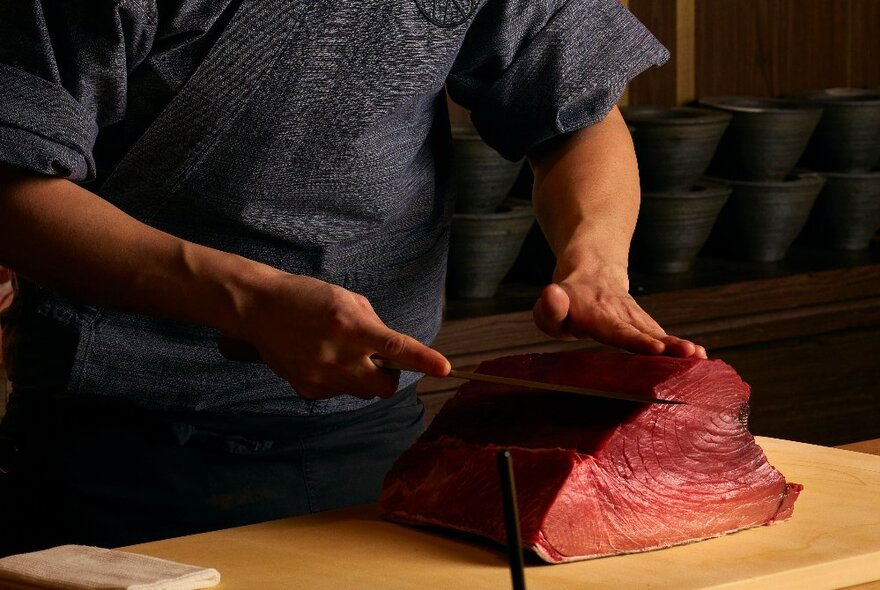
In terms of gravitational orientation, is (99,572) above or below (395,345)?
below

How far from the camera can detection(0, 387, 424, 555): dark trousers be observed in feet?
5.27

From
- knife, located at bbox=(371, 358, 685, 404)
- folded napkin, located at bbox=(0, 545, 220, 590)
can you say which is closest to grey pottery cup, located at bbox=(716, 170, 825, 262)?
knife, located at bbox=(371, 358, 685, 404)

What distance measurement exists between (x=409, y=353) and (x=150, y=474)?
455 millimetres

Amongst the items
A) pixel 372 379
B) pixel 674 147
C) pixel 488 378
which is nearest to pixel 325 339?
pixel 372 379

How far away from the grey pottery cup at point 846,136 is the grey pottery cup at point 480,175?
928 mm

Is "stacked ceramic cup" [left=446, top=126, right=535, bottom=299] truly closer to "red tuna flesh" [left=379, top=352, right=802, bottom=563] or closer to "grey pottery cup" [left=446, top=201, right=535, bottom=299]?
"grey pottery cup" [left=446, top=201, right=535, bottom=299]

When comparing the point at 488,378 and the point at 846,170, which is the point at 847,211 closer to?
the point at 846,170

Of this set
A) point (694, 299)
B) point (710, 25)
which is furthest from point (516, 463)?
point (710, 25)

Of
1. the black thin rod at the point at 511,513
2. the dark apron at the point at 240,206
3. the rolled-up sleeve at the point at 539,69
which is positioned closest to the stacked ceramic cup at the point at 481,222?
the rolled-up sleeve at the point at 539,69

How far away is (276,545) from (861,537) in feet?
1.91

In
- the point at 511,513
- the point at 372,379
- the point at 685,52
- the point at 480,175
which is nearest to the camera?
the point at 511,513

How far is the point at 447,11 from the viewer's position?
1.66m

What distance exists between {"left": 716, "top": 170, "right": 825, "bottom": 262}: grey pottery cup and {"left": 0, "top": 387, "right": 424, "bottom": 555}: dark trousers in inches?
72.3

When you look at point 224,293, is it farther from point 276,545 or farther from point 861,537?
point 861,537
